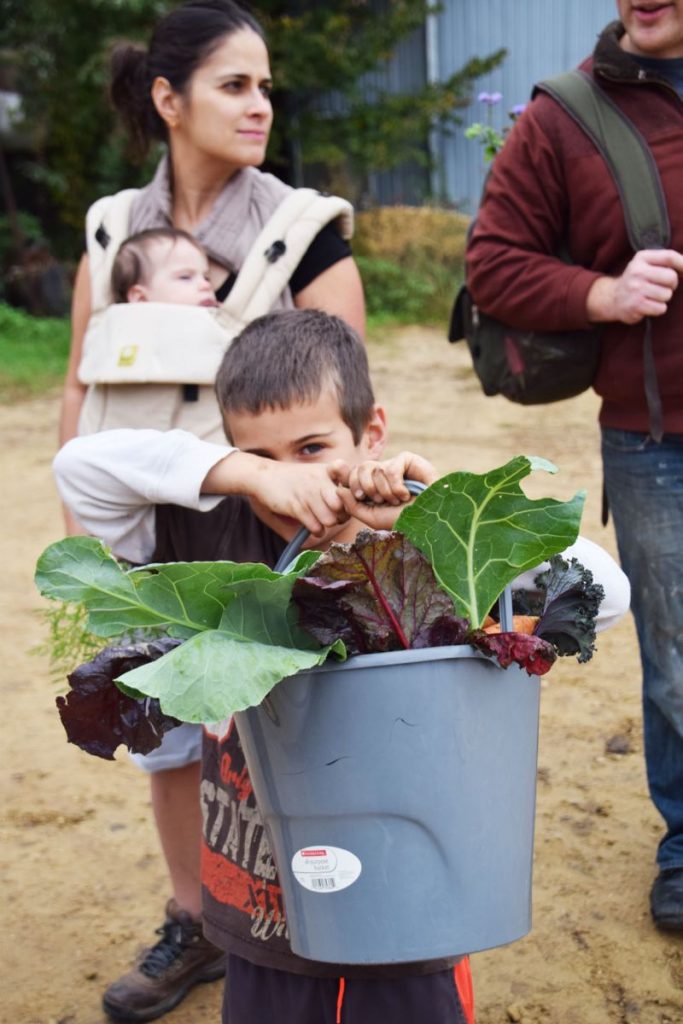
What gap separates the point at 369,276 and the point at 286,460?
33.7ft

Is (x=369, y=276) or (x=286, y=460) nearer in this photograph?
(x=286, y=460)

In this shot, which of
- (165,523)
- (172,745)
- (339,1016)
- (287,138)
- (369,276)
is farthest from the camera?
(287,138)

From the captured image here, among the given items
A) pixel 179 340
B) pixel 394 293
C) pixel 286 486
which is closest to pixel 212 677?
pixel 286 486

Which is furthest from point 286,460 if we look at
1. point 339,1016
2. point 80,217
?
point 80,217

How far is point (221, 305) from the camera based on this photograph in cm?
275

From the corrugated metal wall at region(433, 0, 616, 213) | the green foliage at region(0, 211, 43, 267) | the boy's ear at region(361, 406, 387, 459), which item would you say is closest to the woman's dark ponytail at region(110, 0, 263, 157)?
the boy's ear at region(361, 406, 387, 459)

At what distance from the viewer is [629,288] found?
2.65 metres

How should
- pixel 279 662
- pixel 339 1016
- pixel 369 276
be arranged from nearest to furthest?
pixel 279 662 < pixel 339 1016 < pixel 369 276

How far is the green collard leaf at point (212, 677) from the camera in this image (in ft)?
4.44

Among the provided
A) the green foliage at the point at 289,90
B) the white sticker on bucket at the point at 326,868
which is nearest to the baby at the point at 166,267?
the white sticker on bucket at the point at 326,868

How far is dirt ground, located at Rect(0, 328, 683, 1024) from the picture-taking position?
9.30ft

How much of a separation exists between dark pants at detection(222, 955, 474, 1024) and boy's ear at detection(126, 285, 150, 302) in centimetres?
140

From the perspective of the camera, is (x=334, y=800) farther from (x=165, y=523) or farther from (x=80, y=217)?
(x=80, y=217)

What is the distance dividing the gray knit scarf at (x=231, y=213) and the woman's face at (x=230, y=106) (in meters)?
0.05
